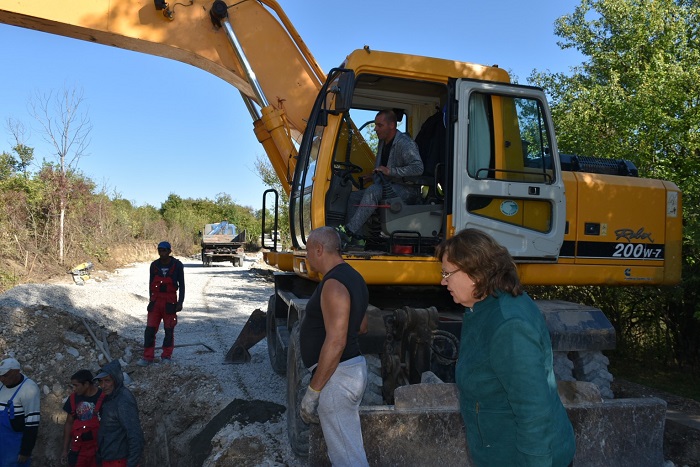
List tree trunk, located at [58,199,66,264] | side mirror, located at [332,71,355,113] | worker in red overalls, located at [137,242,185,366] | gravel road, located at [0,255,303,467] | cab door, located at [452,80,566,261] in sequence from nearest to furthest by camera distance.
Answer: side mirror, located at [332,71,355,113], cab door, located at [452,80,566,261], gravel road, located at [0,255,303,467], worker in red overalls, located at [137,242,185,366], tree trunk, located at [58,199,66,264]

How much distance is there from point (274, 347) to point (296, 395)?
312cm

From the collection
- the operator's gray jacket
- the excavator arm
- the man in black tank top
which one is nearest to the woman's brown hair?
the man in black tank top

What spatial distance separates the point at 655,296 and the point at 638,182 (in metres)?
4.36

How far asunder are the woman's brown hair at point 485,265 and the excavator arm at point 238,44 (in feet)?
13.4

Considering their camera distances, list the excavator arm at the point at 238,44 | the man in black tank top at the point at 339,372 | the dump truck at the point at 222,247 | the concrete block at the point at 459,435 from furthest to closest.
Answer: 1. the dump truck at the point at 222,247
2. the excavator arm at the point at 238,44
3. the concrete block at the point at 459,435
4. the man in black tank top at the point at 339,372

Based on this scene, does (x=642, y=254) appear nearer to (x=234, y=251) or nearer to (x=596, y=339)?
(x=596, y=339)

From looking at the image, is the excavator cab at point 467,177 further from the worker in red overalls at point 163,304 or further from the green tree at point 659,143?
the worker in red overalls at point 163,304

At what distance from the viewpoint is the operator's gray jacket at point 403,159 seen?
15.4 ft

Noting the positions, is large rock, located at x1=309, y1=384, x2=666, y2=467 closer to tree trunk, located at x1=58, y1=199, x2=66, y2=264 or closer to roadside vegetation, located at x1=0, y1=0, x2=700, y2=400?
roadside vegetation, located at x1=0, y1=0, x2=700, y2=400

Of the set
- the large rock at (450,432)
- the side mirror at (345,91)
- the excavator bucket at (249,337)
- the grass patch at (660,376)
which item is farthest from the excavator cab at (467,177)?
the grass patch at (660,376)

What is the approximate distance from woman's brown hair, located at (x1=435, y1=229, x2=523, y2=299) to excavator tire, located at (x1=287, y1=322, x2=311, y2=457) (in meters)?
2.32

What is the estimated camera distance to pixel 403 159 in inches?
189

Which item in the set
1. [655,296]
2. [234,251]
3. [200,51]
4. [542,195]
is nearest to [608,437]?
[542,195]

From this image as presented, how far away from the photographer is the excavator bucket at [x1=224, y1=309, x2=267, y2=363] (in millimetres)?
8312
